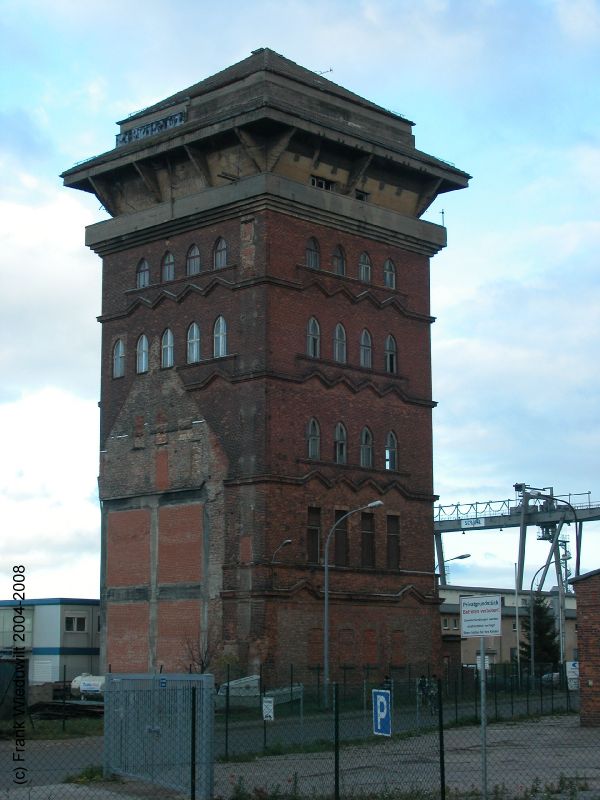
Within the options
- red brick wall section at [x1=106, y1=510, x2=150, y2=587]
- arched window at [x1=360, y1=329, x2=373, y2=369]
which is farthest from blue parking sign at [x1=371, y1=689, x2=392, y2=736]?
arched window at [x1=360, y1=329, x2=373, y2=369]

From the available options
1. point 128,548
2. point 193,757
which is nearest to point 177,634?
point 128,548

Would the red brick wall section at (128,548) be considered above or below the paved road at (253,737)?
above

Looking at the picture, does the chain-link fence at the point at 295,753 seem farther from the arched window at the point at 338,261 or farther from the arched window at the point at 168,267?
the arched window at the point at 168,267

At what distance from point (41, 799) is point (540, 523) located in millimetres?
76120

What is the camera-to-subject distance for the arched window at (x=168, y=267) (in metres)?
61.2

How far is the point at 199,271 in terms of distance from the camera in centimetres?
5966

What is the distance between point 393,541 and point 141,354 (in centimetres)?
1456

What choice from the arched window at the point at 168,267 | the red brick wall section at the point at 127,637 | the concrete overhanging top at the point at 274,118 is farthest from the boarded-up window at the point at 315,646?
the concrete overhanging top at the point at 274,118

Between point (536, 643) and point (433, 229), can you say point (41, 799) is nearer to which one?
point (433, 229)

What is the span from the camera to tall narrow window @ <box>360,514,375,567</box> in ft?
197

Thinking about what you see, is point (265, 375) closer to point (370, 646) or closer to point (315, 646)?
point (315, 646)

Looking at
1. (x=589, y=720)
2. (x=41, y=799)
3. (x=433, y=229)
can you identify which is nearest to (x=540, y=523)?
(x=433, y=229)

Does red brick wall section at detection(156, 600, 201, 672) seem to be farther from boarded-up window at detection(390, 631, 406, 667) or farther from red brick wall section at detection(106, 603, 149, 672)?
boarded-up window at detection(390, 631, 406, 667)

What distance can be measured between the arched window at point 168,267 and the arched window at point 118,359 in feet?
13.7
